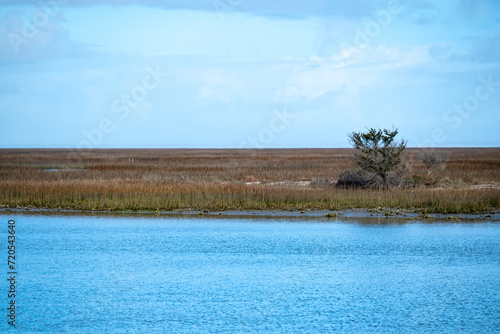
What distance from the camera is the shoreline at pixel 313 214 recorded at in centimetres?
2508

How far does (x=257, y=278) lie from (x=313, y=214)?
1182cm

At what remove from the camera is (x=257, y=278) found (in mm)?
14328

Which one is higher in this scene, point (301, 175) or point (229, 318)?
point (301, 175)

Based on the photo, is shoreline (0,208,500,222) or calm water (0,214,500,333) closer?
calm water (0,214,500,333)

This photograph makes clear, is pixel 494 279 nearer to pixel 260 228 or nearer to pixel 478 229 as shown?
pixel 478 229

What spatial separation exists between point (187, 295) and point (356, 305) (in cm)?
341

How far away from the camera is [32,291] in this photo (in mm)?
12922

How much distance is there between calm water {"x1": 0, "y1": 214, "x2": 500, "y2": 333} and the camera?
11.1 meters

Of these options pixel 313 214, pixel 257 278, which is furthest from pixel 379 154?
pixel 257 278

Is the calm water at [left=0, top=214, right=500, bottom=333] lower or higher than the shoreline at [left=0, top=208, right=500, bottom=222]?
lower

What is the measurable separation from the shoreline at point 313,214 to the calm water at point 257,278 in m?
2.32

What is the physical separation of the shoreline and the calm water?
7.60 ft

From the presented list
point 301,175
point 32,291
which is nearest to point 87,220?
point 32,291

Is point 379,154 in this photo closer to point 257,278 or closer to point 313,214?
point 313,214
